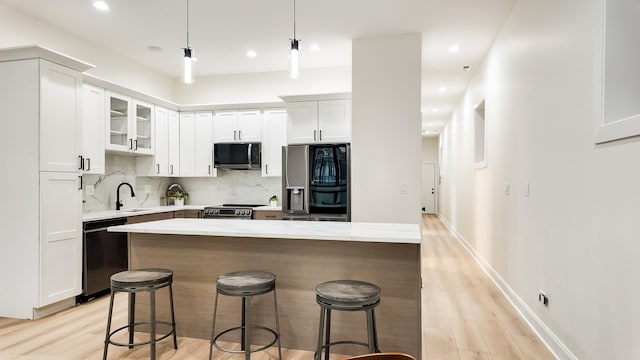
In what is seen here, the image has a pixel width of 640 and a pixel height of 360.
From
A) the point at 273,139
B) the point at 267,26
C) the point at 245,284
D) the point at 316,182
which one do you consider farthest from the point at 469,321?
the point at 267,26

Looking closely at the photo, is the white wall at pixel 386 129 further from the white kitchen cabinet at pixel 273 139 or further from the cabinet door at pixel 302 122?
the white kitchen cabinet at pixel 273 139

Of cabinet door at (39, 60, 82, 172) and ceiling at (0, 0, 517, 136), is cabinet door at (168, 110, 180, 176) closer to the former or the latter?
ceiling at (0, 0, 517, 136)

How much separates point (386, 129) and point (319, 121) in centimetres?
99

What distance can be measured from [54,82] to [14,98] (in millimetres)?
360

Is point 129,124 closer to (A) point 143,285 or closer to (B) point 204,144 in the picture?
(B) point 204,144

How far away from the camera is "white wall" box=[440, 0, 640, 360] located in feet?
6.05

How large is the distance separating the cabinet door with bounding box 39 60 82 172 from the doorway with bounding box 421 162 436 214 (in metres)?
12.0

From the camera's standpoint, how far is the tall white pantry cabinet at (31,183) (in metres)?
3.37

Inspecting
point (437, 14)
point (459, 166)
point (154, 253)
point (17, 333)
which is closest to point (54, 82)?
point (154, 253)

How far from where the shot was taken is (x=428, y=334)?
9.95 feet

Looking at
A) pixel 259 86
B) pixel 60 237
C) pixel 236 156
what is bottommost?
pixel 60 237

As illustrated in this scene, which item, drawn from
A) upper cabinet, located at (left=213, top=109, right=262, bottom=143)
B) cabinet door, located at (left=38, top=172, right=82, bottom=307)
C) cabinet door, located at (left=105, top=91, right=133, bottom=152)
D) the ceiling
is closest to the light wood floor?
cabinet door, located at (left=38, top=172, right=82, bottom=307)

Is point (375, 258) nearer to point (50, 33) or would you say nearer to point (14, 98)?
point (14, 98)

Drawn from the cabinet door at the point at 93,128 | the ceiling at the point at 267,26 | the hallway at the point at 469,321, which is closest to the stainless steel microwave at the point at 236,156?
the ceiling at the point at 267,26
